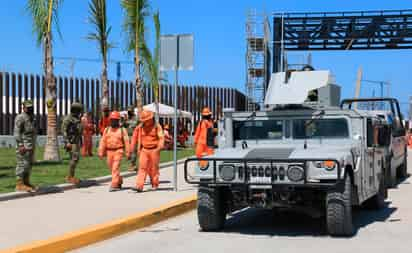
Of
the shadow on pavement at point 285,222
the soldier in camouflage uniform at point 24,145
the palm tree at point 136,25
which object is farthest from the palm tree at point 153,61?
the shadow on pavement at point 285,222

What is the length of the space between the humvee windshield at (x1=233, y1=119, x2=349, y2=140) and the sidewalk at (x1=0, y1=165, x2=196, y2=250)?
2.04 meters

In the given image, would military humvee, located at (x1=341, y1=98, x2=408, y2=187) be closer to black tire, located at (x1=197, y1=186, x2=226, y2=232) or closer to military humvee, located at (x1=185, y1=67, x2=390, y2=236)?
military humvee, located at (x1=185, y1=67, x2=390, y2=236)

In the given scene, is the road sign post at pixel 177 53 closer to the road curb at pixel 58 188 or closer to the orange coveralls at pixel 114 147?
the orange coveralls at pixel 114 147

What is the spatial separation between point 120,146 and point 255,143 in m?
3.97

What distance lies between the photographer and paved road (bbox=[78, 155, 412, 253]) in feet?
27.9

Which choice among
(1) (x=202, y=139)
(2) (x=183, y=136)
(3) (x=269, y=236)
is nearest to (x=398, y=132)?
(1) (x=202, y=139)

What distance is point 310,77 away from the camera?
1155 centimetres

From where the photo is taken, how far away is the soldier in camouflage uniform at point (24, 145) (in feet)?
40.5

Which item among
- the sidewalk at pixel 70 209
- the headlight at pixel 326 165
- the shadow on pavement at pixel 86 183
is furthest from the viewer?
the shadow on pavement at pixel 86 183

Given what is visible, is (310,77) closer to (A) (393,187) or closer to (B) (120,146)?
(B) (120,146)

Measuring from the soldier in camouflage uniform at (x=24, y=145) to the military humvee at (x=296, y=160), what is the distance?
3705 mm

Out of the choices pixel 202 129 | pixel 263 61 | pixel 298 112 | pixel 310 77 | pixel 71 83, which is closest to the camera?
pixel 298 112

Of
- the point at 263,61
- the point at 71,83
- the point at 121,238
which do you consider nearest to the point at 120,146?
the point at 121,238

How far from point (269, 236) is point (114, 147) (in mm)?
5259
